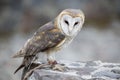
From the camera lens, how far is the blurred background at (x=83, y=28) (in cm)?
704

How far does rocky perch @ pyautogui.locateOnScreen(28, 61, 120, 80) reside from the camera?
12.9 ft

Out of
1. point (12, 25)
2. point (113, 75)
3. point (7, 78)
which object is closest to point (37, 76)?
point (113, 75)

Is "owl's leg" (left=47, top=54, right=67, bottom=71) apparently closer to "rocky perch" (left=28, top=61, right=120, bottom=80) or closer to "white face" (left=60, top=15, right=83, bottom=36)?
"rocky perch" (left=28, top=61, right=120, bottom=80)

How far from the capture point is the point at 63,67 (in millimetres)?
4023

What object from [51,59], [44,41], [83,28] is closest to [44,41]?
[44,41]

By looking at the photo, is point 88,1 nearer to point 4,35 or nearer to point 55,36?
point 4,35

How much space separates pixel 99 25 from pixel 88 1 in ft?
0.85

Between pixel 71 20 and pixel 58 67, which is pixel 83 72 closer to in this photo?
pixel 58 67

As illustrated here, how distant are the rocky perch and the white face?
24 cm

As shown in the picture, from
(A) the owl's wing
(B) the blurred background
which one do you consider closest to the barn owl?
(A) the owl's wing

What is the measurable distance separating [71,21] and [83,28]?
355 cm

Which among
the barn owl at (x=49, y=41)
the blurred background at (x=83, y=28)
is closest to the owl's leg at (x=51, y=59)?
the barn owl at (x=49, y=41)

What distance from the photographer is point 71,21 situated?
3.78 metres

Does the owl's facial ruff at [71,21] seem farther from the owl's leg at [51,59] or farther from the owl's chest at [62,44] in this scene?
the owl's leg at [51,59]
